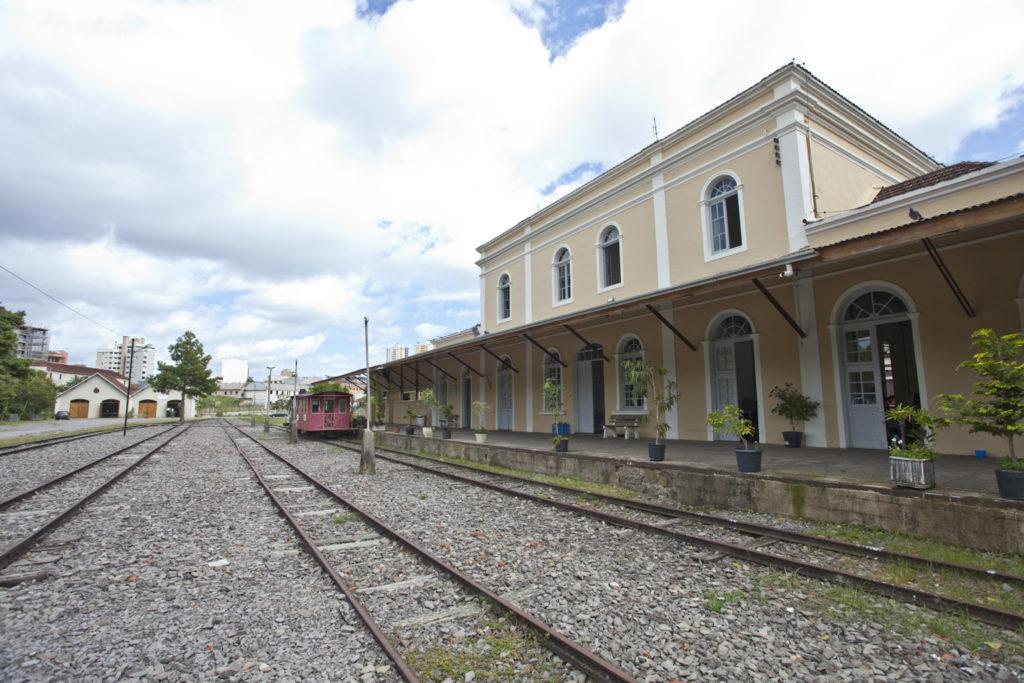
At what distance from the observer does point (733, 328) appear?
12.1 m

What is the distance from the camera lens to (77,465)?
1300 cm

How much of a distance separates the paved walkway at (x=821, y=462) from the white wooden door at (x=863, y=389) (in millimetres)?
465

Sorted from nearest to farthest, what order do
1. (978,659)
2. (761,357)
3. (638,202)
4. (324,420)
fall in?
(978,659), (761,357), (638,202), (324,420)

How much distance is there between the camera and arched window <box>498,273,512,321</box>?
2139 centimetres

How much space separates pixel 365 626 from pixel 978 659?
4.10 metres

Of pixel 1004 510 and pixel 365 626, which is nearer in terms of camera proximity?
pixel 365 626

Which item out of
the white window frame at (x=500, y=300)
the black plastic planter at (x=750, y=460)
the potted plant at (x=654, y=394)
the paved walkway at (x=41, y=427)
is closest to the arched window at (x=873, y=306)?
the potted plant at (x=654, y=394)

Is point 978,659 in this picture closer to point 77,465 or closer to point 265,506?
point 265,506

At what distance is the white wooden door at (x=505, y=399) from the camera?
20.3 meters

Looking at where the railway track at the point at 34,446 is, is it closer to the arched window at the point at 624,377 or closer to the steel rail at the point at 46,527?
the steel rail at the point at 46,527

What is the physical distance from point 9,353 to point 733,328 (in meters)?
42.2

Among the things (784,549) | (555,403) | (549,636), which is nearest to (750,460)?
Answer: (784,549)

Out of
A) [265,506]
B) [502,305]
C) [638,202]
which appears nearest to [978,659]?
[265,506]

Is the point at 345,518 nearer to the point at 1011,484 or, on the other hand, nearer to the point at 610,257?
the point at 1011,484
